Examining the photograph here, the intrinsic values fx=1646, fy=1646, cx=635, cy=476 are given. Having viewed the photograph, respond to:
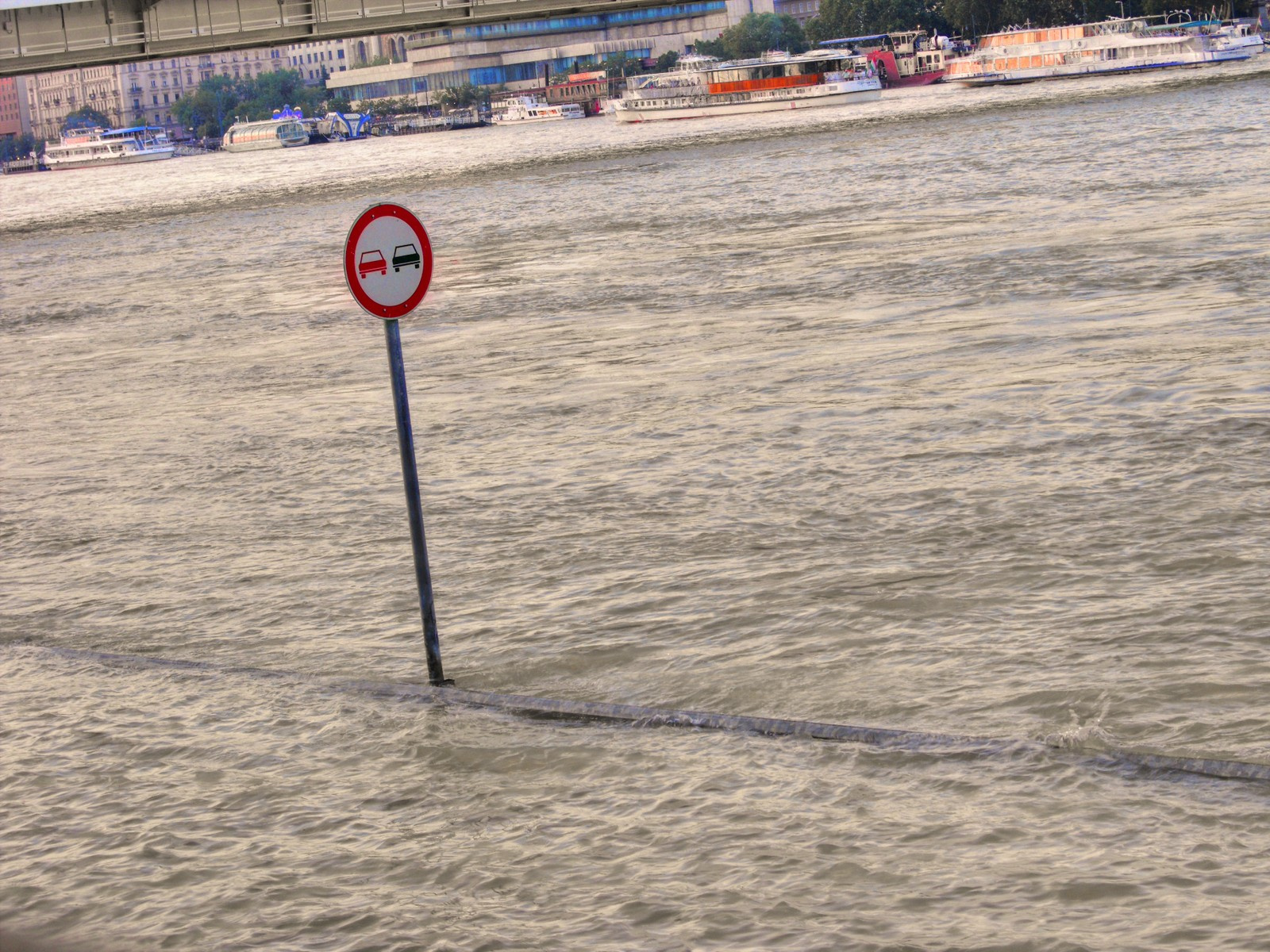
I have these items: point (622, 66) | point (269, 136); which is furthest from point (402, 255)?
point (622, 66)

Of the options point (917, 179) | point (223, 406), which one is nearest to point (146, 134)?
point (917, 179)

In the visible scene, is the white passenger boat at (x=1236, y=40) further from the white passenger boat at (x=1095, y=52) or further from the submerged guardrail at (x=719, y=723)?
the submerged guardrail at (x=719, y=723)

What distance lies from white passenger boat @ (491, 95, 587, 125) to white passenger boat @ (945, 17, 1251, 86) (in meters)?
62.3

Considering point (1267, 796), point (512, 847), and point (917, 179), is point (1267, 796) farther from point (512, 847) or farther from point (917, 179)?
point (917, 179)

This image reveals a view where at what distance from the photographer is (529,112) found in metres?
163

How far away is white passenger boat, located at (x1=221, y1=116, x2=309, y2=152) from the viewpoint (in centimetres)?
16000

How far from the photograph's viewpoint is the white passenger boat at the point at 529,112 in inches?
6343

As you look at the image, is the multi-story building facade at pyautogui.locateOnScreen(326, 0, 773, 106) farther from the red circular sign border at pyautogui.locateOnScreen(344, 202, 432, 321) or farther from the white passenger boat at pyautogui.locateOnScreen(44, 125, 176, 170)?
the red circular sign border at pyautogui.locateOnScreen(344, 202, 432, 321)

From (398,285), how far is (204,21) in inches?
1862

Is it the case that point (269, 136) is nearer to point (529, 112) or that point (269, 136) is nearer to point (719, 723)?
point (529, 112)

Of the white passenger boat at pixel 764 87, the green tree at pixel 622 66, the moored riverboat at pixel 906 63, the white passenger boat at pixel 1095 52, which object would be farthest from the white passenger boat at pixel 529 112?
the white passenger boat at pixel 1095 52

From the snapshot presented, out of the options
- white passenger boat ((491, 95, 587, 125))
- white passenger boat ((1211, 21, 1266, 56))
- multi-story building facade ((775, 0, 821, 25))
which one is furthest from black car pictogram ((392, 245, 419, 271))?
multi-story building facade ((775, 0, 821, 25))

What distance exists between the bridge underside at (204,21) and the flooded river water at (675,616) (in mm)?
33223

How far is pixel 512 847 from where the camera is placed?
14.9ft
